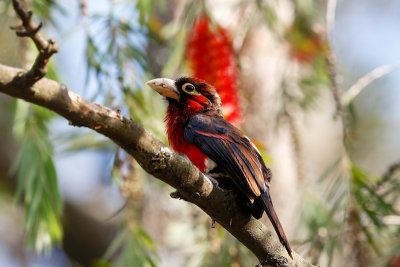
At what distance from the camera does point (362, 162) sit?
9.70m

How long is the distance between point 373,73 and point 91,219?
3.86 m

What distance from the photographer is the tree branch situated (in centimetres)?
172

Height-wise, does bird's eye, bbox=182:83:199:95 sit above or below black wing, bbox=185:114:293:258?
above

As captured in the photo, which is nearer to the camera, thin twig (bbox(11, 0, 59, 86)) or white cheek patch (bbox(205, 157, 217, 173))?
thin twig (bbox(11, 0, 59, 86))

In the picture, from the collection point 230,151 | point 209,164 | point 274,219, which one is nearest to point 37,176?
point 209,164

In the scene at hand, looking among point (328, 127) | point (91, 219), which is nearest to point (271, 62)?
point (91, 219)

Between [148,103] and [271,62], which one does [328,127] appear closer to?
[271,62]

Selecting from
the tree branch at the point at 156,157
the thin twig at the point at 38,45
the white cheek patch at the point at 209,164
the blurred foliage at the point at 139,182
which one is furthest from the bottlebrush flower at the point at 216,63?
the thin twig at the point at 38,45

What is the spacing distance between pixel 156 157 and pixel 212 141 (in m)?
0.86

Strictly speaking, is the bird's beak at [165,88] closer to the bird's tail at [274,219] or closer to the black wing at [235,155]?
the black wing at [235,155]

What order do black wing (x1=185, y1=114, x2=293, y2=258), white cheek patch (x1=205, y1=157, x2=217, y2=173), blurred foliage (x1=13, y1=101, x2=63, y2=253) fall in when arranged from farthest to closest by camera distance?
blurred foliage (x1=13, y1=101, x2=63, y2=253), white cheek patch (x1=205, y1=157, x2=217, y2=173), black wing (x1=185, y1=114, x2=293, y2=258)

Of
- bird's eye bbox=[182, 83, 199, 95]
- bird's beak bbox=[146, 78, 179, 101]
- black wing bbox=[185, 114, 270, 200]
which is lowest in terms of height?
black wing bbox=[185, 114, 270, 200]

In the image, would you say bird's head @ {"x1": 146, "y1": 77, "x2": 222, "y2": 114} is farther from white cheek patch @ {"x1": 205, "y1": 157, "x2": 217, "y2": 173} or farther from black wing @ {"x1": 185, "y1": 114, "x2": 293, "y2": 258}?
white cheek patch @ {"x1": 205, "y1": 157, "x2": 217, "y2": 173}

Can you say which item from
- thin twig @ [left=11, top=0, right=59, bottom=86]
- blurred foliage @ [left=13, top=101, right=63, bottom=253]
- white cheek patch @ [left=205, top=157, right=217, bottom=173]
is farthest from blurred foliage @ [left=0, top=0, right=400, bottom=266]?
thin twig @ [left=11, top=0, right=59, bottom=86]
